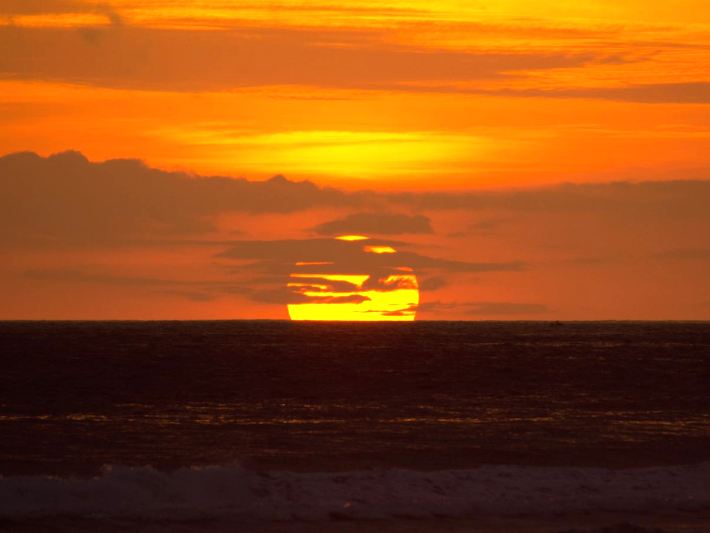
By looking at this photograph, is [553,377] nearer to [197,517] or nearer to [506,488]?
[506,488]

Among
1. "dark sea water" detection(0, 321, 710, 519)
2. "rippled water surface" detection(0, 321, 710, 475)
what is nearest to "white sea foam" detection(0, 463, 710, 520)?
"dark sea water" detection(0, 321, 710, 519)

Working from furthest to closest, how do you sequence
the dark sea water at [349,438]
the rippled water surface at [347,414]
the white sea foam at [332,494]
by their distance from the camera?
the rippled water surface at [347,414] → the dark sea water at [349,438] → the white sea foam at [332,494]

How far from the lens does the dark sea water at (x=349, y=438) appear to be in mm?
23453

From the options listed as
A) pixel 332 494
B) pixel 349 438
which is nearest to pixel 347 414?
pixel 349 438

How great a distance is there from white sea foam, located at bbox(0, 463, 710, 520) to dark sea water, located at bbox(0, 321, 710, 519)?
0.05 metres

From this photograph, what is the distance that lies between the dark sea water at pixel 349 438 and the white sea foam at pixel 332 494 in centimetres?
5

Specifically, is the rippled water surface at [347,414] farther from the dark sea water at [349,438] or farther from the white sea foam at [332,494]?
the white sea foam at [332,494]

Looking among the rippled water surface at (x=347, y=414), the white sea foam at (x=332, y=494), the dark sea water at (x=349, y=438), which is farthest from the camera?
the rippled water surface at (x=347, y=414)

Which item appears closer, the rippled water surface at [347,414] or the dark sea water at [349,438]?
the dark sea water at [349,438]

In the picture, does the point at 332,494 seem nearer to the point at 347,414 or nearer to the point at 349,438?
the point at 349,438

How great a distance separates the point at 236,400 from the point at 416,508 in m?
27.1

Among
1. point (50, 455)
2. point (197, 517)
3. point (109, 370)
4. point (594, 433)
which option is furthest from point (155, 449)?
point (109, 370)

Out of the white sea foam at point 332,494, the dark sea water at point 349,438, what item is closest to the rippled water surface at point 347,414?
the dark sea water at point 349,438

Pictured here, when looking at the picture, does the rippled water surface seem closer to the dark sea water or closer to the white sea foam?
the dark sea water
